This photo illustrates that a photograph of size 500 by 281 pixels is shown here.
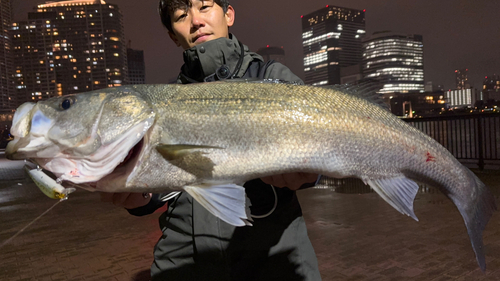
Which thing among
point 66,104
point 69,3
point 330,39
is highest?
point 69,3

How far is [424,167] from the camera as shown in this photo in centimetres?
180

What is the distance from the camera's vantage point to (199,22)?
→ 236cm

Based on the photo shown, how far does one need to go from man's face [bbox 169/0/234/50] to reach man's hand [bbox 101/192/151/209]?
3.82ft

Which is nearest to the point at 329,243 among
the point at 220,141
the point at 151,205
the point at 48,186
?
the point at 151,205

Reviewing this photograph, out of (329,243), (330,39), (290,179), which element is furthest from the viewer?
(330,39)

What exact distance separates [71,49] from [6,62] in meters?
23.6

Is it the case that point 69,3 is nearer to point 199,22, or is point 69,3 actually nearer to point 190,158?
point 199,22

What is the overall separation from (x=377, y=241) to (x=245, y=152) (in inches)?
166

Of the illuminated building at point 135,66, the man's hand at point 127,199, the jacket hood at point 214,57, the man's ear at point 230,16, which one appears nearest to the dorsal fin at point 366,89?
the jacket hood at point 214,57

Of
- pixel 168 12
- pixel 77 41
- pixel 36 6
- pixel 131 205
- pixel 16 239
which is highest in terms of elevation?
pixel 36 6

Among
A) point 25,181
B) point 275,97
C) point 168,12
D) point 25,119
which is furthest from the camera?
point 25,181

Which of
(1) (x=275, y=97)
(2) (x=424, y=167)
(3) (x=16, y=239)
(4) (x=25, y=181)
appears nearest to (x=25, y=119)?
(1) (x=275, y=97)

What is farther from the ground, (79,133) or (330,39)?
(330,39)

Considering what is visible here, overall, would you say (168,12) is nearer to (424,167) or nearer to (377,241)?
(424,167)
